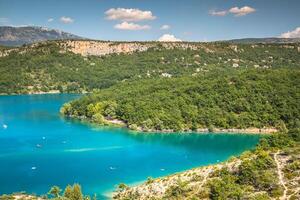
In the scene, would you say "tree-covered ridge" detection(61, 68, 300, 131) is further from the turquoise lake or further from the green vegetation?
the green vegetation

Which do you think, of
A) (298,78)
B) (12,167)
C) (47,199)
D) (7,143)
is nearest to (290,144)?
(47,199)

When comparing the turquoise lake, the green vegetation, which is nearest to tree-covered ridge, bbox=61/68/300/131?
the turquoise lake

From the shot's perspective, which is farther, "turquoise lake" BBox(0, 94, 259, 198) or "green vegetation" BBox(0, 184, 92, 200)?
"turquoise lake" BBox(0, 94, 259, 198)

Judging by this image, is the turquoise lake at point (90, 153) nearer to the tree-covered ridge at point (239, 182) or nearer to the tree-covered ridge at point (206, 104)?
the tree-covered ridge at point (206, 104)

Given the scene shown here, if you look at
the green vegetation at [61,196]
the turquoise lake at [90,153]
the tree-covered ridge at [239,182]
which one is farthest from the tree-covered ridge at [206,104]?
the green vegetation at [61,196]

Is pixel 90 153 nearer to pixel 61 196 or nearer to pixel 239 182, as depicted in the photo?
pixel 61 196

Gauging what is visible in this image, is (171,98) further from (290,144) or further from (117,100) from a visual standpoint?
(290,144)

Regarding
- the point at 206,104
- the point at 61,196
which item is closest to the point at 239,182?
the point at 61,196
